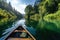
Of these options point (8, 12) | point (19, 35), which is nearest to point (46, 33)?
point (8, 12)

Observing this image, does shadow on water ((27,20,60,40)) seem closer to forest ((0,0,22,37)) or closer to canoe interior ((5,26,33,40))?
forest ((0,0,22,37))

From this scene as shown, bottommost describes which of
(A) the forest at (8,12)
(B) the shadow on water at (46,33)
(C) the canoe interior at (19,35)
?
(B) the shadow on water at (46,33)

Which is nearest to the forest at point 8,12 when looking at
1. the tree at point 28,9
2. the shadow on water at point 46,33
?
the tree at point 28,9

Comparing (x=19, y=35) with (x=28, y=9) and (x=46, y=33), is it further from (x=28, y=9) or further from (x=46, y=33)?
(x=46, y=33)

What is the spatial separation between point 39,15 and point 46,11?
55 cm

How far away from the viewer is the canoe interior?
527 centimetres

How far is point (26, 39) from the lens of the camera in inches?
207

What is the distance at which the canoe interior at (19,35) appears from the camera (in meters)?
5.27

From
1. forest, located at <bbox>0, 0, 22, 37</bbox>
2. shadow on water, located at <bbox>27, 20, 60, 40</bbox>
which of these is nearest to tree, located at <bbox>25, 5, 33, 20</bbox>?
forest, located at <bbox>0, 0, 22, 37</bbox>

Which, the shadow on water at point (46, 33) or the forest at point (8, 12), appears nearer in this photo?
the forest at point (8, 12)

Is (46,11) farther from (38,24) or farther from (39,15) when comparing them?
(38,24)

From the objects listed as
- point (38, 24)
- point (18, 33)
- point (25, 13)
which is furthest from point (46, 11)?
point (38, 24)

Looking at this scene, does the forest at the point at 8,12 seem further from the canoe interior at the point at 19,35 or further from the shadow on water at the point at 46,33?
the canoe interior at the point at 19,35

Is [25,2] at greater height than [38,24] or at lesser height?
greater
